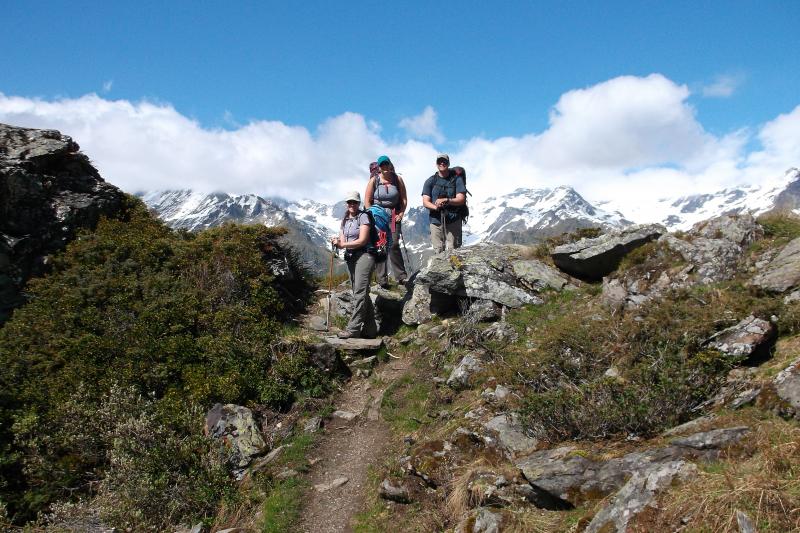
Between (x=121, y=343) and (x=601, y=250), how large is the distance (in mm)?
11622

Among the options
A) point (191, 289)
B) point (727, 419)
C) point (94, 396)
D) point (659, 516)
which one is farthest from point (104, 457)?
point (727, 419)

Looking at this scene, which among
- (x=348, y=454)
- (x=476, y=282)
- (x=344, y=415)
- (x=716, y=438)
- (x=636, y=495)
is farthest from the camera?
(x=476, y=282)

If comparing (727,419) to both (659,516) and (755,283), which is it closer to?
(659,516)

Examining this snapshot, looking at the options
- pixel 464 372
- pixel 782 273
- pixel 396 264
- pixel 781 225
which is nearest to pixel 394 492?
pixel 464 372

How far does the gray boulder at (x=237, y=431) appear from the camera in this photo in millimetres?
8656

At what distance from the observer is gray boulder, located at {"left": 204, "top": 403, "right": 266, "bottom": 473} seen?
8.66m

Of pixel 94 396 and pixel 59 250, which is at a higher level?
pixel 59 250

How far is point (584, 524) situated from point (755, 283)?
5.87 metres

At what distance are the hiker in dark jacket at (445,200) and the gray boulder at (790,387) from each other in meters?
9.55

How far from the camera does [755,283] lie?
8.18 meters

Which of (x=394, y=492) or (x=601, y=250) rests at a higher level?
(x=601, y=250)

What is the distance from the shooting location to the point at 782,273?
805 cm

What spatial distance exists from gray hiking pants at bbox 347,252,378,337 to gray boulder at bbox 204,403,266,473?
3.81 m

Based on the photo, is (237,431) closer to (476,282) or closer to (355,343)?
(355,343)
